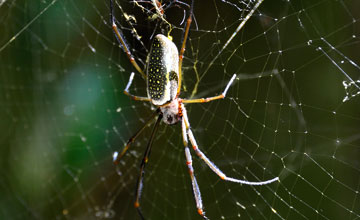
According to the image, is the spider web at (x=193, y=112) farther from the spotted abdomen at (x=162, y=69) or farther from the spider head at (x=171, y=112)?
the spider head at (x=171, y=112)

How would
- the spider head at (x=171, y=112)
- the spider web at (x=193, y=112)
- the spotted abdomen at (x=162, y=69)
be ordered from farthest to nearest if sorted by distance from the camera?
1. the spider web at (x=193, y=112)
2. the spider head at (x=171, y=112)
3. the spotted abdomen at (x=162, y=69)

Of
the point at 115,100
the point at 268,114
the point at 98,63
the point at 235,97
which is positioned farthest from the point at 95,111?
the point at 268,114

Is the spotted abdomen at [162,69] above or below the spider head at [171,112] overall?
above

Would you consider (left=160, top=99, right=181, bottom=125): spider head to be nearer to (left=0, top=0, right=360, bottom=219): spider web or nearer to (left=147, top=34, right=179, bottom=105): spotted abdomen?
(left=147, top=34, right=179, bottom=105): spotted abdomen

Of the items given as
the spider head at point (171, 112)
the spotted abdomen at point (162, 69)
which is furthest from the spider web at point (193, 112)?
the spider head at point (171, 112)

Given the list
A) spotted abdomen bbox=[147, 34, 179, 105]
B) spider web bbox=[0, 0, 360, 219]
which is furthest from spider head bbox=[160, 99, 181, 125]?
spider web bbox=[0, 0, 360, 219]

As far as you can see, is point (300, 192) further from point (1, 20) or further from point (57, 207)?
point (1, 20)

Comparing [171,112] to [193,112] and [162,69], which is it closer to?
[162,69]
